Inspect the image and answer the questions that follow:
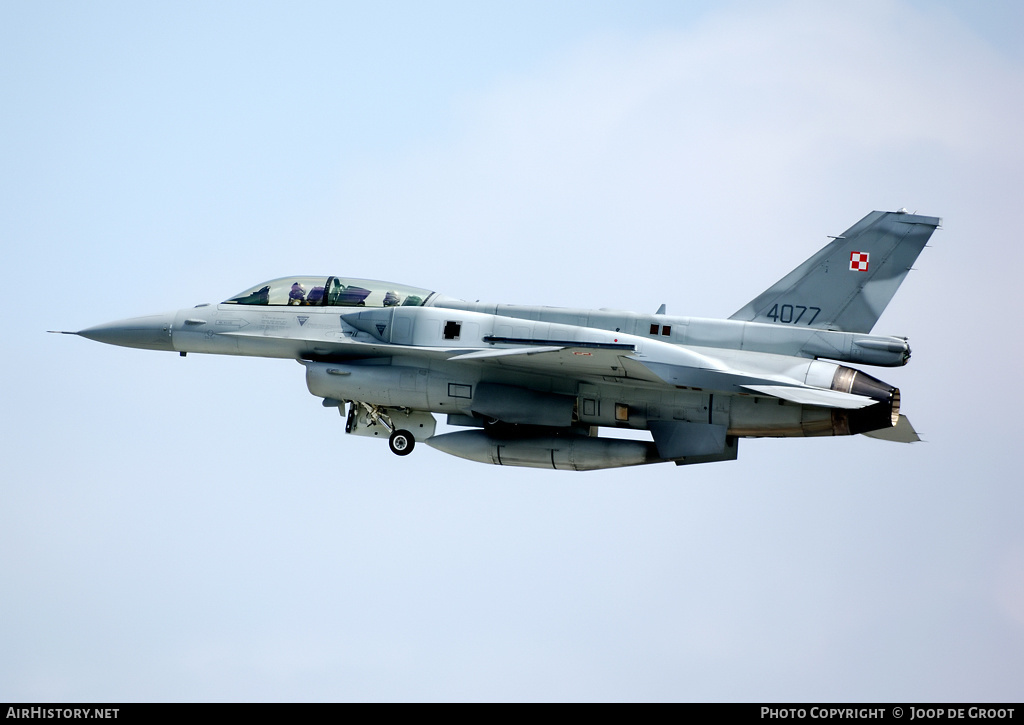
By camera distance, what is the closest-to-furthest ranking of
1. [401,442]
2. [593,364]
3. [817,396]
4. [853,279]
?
[817,396], [593,364], [853,279], [401,442]

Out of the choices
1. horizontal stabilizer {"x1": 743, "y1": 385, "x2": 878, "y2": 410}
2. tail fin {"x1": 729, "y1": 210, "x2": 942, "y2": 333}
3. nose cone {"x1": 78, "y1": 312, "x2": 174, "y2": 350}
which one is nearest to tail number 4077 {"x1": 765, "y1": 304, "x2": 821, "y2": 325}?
tail fin {"x1": 729, "y1": 210, "x2": 942, "y2": 333}

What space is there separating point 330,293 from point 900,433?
8.69 m

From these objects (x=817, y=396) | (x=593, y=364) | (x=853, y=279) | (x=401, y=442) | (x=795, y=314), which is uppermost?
(x=853, y=279)

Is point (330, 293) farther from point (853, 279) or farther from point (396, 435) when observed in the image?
point (853, 279)

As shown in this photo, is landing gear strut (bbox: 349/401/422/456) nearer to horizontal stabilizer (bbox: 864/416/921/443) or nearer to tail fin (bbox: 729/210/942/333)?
tail fin (bbox: 729/210/942/333)

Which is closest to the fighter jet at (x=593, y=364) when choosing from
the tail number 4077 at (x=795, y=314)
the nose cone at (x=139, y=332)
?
the tail number 4077 at (x=795, y=314)

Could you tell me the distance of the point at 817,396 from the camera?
1969 centimetres

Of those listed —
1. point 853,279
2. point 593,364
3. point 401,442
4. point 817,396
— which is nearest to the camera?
point 817,396

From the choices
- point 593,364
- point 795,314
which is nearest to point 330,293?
point 593,364

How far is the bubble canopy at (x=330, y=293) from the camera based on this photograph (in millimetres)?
21844

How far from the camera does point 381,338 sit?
21.3m

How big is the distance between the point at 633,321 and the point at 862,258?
3473mm

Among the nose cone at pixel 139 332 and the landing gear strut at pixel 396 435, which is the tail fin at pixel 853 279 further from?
the nose cone at pixel 139 332
